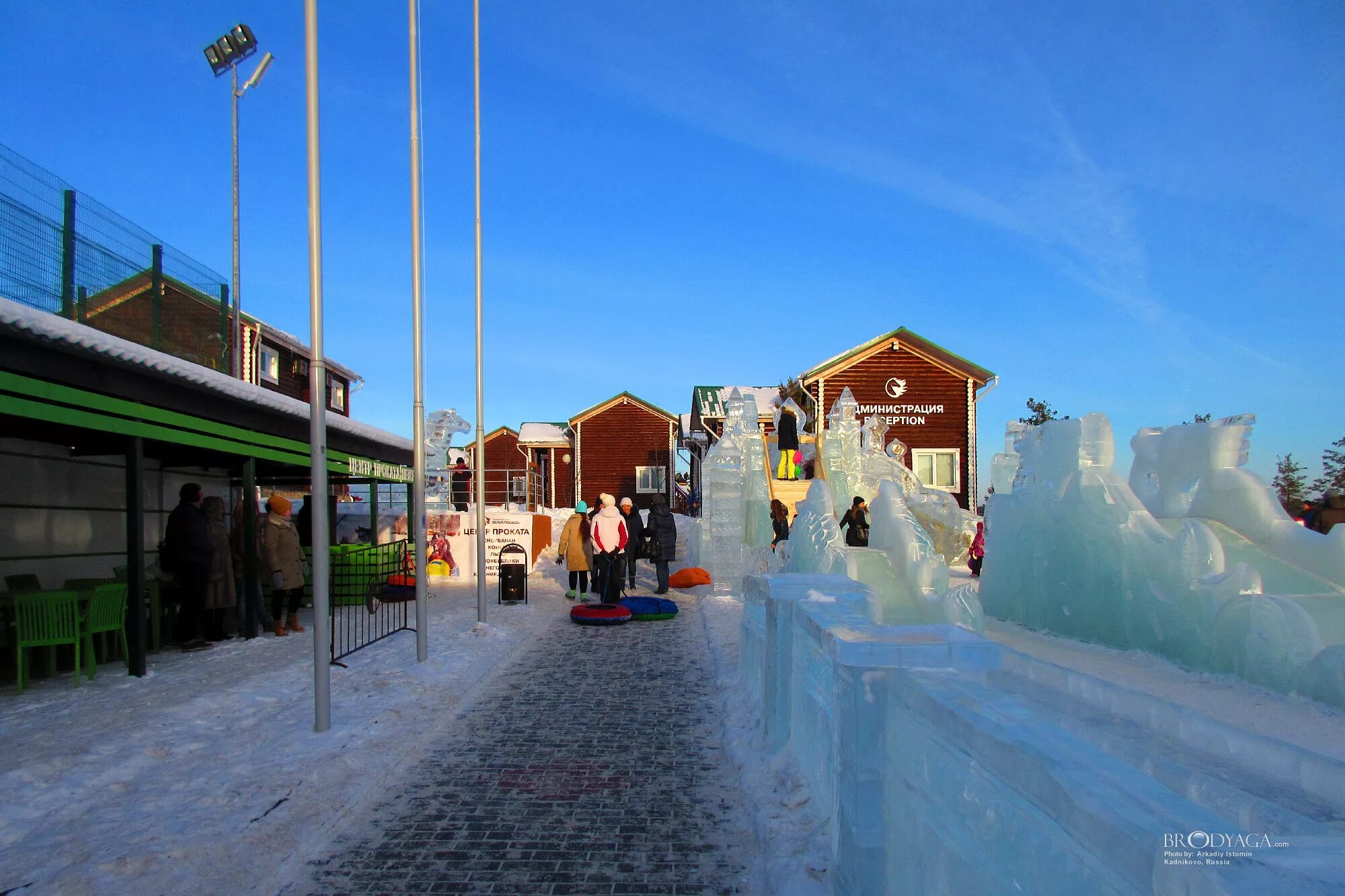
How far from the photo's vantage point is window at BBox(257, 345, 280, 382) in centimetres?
2706

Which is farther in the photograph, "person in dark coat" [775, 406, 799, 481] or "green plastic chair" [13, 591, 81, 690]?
"person in dark coat" [775, 406, 799, 481]

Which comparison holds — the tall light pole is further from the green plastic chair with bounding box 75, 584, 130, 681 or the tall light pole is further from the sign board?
the green plastic chair with bounding box 75, 584, 130, 681

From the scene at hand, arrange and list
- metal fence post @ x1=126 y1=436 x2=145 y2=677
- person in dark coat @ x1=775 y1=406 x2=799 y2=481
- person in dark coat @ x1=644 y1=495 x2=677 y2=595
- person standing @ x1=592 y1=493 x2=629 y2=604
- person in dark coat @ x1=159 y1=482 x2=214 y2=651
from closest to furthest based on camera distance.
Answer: metal fence post @ x1=126 y1=436 x2=145 y2=677, person in dark coat @ x1=159 y1=482 x2=214 y2=651, person standing @ x1=592 y1=493 x2=629 y2=604, person in dark coat @ x1=644 y1=495 x2=677 y2=595, person in dark coat @ x1=775 y1=406 x2=799 y2=481

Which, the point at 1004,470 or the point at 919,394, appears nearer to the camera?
the point at 1004,470

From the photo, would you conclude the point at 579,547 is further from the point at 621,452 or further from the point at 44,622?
the point at 621,452

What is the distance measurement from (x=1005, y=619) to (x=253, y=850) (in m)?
10.1

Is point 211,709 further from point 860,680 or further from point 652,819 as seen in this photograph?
point 860,680

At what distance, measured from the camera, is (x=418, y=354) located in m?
9.43

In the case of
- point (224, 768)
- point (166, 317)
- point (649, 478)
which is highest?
point (166, 317)

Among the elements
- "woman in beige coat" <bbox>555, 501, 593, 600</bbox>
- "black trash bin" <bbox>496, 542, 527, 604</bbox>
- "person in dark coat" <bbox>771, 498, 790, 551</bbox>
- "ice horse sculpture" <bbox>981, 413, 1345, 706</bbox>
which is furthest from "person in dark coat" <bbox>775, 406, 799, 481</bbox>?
"ice horse sculpture" <bbox>981, 413, 1345, 706</bbox>

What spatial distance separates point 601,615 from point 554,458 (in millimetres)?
29733

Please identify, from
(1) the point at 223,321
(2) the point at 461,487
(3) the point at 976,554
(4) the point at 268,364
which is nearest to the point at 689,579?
(3) the point at 976,554

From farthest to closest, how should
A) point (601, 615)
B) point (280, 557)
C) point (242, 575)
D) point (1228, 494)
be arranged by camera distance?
point (601, 615), point (242, 575), point (280, 557), point (1228, 494)

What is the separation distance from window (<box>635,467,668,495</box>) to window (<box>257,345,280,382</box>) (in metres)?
16.7
